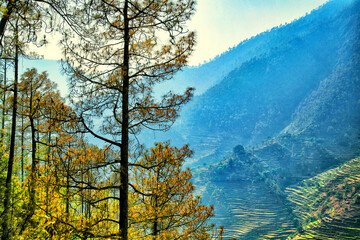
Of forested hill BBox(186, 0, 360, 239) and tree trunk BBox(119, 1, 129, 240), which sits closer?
tree trunk BBox(119, 1, 129, 240)

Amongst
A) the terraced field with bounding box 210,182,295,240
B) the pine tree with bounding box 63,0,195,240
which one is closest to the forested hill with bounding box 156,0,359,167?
the terraced field with bounding box 210,182,295,240

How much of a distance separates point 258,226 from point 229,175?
926 inches

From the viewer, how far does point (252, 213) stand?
5803 centimetres

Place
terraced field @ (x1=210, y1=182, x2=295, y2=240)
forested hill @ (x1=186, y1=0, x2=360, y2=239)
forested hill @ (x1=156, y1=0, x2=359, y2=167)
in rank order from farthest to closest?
forested hill @ (x1=156, y1=0, x2=359, y2=167) → forested hill @ (x1=186, y1=0, x2=360, y2=239) → terraced field @ (x1=210, y1=182, x2=295, y2=240)

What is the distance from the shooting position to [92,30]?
13.1 feet

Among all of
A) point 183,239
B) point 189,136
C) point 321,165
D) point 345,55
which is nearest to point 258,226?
point 321,165

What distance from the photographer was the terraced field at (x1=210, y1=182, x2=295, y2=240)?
4988 cm

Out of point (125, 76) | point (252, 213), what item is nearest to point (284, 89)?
point (252, 213)

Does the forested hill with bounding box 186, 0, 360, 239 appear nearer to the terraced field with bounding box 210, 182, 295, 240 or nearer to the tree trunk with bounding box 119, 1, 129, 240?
the terraced field with bounding box 210, 182, 295, 240

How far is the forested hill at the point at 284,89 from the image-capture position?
4250 inches

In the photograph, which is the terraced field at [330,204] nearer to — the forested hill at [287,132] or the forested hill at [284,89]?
the forested hill at [287,132]

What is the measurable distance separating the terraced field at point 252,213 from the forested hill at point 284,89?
3808 cm

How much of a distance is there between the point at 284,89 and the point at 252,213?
104968 millimetres

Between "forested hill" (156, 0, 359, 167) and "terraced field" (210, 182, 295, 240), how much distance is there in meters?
38.1
